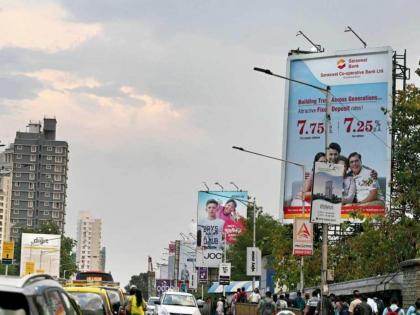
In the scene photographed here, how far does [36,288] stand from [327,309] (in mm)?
22030

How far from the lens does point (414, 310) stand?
25.2 meters

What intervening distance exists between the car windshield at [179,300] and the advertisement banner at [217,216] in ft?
221

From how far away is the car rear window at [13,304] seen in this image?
29.5 feet

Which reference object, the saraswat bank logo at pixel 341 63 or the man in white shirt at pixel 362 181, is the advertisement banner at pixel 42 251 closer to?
the saraswat bank logo at pixel 341 63

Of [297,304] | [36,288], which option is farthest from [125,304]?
[36,288]

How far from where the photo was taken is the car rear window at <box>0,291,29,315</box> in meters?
9.00

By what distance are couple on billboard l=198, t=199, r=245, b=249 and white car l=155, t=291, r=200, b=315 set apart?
6781 centimetres

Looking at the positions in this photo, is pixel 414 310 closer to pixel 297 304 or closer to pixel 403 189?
pixel 297 304

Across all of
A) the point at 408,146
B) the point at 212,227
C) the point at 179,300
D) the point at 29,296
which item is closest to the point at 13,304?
the point at 29,296

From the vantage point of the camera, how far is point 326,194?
1148 inches

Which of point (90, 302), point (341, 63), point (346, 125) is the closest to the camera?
point (90, 302)

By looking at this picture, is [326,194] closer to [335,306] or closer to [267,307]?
[267,307]

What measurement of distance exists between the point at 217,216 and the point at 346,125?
47.8 metres

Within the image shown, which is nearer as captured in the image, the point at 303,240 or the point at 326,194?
the point at 326,194
